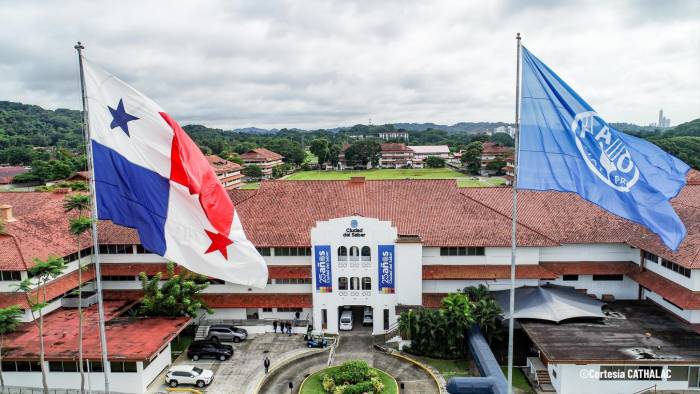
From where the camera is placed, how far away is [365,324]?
39750mm

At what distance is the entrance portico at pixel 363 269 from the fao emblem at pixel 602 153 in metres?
22.3

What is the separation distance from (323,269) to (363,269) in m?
3.46

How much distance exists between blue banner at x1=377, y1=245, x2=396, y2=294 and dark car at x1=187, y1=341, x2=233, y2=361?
13.5 m

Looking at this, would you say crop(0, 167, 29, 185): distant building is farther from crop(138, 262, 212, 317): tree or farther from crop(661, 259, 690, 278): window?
crop(661, 259, 690, 278): window

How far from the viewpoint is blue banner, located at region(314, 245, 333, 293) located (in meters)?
38.0

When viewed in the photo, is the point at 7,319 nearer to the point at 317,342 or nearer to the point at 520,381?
the point at 317,342

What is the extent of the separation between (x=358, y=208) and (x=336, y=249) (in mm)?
7377

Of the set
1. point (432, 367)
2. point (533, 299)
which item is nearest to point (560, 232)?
point (533, 299)

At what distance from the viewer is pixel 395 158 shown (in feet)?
562

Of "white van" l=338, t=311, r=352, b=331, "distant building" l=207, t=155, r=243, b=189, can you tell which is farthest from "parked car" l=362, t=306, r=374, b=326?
"distant building" l=207, t=155, r=243, b=189

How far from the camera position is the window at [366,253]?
3809 centimetres

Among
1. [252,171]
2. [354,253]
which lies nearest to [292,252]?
[354,253]

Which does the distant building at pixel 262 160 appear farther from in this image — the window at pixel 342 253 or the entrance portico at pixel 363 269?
the window at pixel 342 253

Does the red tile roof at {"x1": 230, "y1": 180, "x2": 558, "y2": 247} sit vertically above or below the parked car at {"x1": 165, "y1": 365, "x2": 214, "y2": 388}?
above
